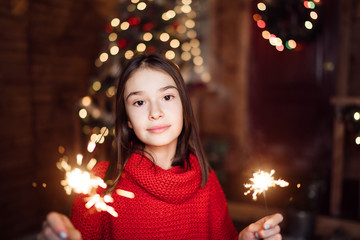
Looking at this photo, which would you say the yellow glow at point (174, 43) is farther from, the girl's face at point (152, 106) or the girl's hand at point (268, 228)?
the girl's hand at point (268, 228)

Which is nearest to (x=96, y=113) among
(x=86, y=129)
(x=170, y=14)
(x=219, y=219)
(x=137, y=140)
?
(x=86, y=129)

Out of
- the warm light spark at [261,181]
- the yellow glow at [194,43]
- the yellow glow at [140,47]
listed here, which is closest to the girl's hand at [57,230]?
the warm light spark at [261,181]

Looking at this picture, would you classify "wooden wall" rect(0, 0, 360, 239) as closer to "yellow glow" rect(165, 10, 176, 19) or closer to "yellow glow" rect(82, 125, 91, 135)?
"yellow glow" rect(82, 125, 91, 135)

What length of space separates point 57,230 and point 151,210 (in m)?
0.45

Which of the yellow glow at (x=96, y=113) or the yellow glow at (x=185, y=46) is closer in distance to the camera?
the yellow glow at (x=96, y=113)

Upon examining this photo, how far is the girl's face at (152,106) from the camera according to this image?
→ 1337 millimetres

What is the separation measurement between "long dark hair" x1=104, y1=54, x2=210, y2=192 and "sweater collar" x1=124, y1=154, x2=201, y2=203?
5 centimetres

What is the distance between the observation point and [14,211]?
3.18 meters

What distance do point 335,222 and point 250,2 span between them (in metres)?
2.74

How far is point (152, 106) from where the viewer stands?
4.36ft

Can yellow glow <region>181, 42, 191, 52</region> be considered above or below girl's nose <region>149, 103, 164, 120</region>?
above

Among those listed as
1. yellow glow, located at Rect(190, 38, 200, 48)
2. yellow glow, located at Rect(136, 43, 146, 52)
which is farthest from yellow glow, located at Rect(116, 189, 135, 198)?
yellow glow, located at Rect(190, 38, 200, 48)

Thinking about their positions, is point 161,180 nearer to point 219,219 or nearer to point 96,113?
point 219,219

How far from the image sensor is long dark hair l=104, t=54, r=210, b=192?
1.40 metres
